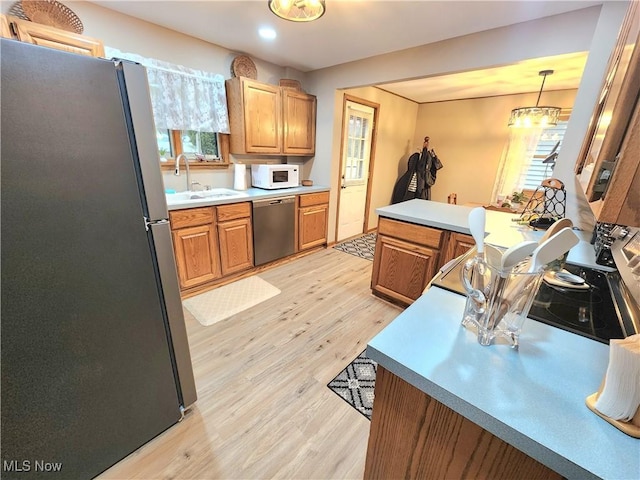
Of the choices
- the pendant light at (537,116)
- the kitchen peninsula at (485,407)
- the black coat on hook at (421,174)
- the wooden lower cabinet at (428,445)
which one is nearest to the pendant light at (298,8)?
the kitchen peninsula at (485,407)

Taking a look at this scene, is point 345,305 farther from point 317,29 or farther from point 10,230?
point 317,29

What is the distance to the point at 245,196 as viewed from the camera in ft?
8.96

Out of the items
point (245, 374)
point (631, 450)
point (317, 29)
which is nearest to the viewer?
point (631, 450)

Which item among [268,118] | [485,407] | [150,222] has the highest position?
[268,118]

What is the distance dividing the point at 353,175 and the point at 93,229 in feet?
12.1

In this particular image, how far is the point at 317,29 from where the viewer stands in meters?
2.24

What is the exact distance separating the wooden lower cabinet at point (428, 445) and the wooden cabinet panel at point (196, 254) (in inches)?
85.8

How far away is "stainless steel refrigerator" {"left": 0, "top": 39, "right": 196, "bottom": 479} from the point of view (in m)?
0.77

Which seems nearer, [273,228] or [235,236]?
[235,236]

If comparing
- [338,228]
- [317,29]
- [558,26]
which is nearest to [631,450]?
[558,26]

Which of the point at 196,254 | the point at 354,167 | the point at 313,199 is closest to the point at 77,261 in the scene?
the point at 196,254

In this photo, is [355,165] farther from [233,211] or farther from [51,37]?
[51,37]

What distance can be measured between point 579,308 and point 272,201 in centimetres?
262
